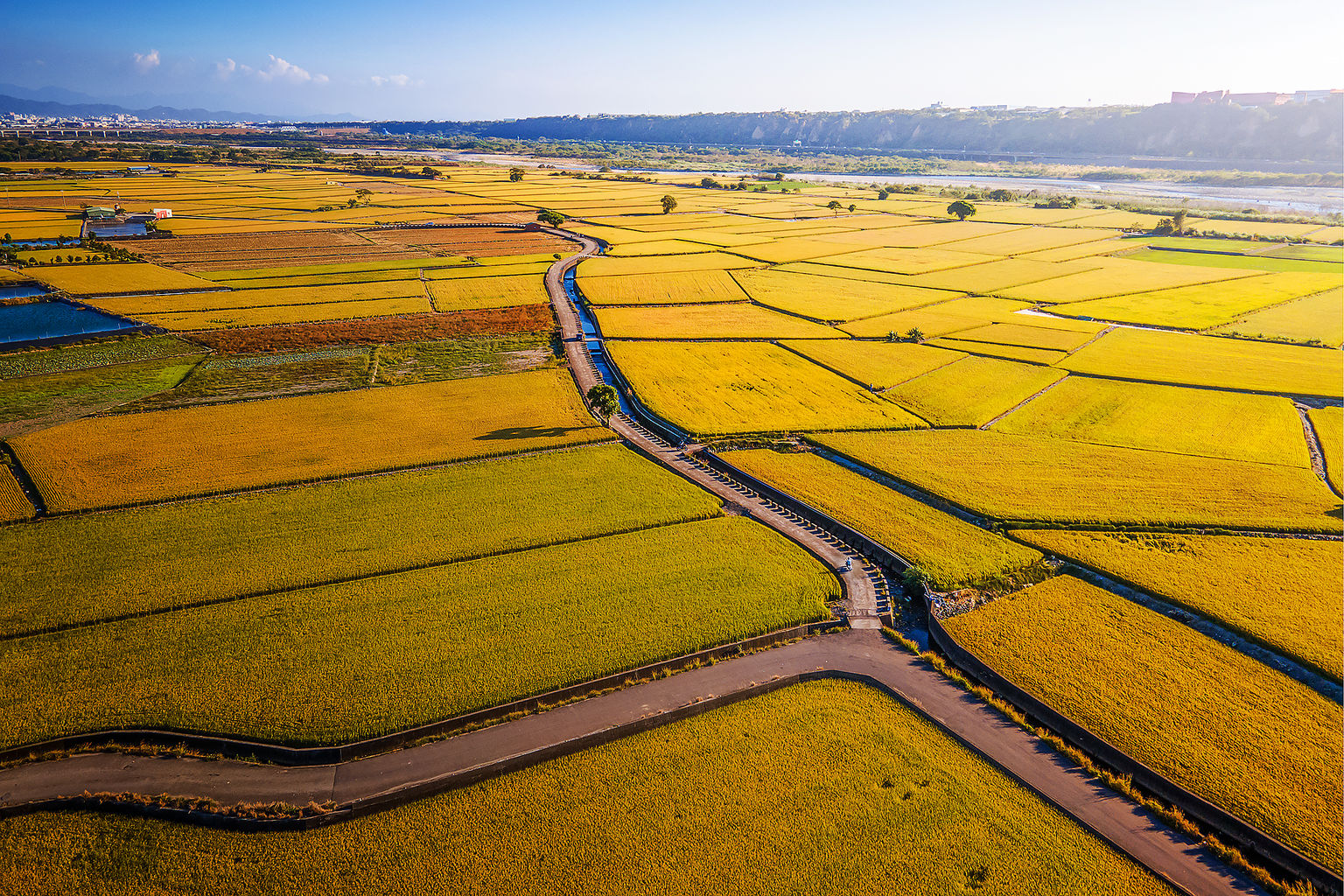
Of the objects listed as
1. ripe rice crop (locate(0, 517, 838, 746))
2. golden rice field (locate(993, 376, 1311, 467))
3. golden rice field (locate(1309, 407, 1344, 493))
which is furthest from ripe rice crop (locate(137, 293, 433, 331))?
golden rice field (locate(1309, 407, 1344, 493))

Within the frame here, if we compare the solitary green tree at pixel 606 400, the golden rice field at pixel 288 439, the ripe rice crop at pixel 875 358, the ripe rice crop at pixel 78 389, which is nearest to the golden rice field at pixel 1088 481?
the ripe rice crop at pixel 875 358

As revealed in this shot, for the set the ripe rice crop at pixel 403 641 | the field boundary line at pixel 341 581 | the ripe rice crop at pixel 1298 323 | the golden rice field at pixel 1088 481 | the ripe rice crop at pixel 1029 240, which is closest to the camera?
the ripe rice crop at pixel 403 641

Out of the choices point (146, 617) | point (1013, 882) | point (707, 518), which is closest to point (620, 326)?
point (707, 518)

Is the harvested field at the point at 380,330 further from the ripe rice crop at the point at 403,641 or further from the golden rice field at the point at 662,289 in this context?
the ripe rice crop at the point at 403,641

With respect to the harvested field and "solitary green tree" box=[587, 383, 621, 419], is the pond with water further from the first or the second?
"solitary green tree" box=[587, 383, 621, 419]

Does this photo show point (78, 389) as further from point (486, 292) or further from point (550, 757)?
point (550, 757)

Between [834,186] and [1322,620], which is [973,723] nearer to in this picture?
[1322,620]

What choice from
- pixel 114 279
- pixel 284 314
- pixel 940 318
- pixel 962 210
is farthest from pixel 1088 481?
pixel 962 210
